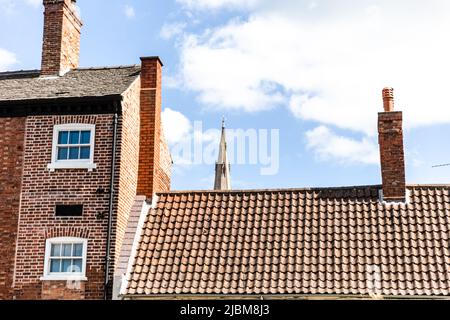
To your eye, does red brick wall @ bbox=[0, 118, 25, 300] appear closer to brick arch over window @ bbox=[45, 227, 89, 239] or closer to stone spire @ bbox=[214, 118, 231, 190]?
brick arch over window @ bbox=[45, 227, 89, 239]

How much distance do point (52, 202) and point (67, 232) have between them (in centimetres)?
106

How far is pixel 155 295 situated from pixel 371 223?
632 cm

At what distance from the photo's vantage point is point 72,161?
1827cm

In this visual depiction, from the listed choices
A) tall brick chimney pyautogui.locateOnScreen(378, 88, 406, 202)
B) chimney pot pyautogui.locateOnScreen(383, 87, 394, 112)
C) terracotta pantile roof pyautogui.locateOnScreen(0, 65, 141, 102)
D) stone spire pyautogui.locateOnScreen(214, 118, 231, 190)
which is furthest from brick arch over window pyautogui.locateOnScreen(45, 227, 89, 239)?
stone spire pyautogui.locateOnScreen(214, 118, 231, 190)

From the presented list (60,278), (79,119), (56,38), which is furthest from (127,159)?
(56,38)

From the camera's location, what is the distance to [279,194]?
62.6 feet

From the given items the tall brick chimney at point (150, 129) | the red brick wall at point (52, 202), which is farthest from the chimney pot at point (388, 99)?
the red brick wall at point (52, 202)

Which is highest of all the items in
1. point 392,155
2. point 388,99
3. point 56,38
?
point 56,38

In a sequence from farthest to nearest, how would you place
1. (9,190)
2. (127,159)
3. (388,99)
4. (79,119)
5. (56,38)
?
(56,38)
(388,99)
(127,159)
(79,119)
(9,190)

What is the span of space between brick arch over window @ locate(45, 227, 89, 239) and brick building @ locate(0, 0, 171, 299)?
0.03 metres

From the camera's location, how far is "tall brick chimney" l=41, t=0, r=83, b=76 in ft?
68.9

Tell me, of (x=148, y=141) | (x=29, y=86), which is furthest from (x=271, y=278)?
(x=29, y=86)

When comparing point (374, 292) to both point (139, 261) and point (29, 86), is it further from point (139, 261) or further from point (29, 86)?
point (29, 86)

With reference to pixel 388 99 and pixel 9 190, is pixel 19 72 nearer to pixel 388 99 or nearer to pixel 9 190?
pixel 9 190
